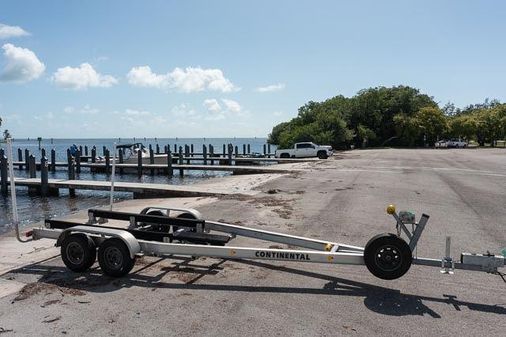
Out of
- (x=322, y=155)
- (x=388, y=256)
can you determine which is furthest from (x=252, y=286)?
(x=322, y=155)

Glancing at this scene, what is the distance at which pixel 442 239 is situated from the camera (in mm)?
8812

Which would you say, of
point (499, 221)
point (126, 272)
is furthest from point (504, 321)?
point (499, 221)

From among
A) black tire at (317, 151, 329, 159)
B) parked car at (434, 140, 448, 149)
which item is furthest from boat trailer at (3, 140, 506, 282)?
parked car at (434, 140, 448, 149)

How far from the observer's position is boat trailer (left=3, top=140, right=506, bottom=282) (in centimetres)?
561

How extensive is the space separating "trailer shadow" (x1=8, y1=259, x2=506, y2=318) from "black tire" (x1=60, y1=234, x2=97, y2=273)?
0.14m

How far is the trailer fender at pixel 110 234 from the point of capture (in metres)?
6.12

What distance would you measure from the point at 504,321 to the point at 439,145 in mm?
81364

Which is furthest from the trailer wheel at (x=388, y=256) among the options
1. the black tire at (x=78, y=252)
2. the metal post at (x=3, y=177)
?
the metal post at (x=3, y=177)

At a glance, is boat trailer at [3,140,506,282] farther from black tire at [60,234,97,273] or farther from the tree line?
the tree line

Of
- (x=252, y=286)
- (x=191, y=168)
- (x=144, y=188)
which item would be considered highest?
(x=252, y=286)

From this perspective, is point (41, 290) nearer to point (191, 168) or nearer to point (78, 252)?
point (78, 252)

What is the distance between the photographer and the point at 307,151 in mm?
45719

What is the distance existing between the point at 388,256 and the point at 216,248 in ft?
7.15

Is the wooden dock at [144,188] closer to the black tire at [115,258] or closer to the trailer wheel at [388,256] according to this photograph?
the black tire at [115,258]
